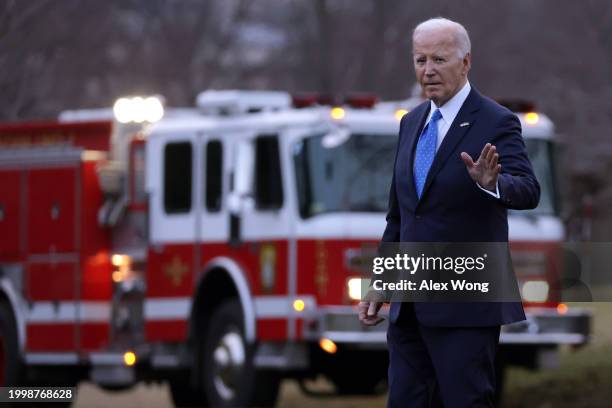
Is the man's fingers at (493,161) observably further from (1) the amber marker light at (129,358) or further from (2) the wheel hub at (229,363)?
(1) the amber marker light at (129,358)

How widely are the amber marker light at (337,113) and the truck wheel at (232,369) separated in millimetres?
1731

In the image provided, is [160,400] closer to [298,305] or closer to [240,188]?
[240,188]

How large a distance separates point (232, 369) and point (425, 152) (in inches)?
325

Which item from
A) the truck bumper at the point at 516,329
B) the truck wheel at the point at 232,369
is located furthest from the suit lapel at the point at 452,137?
the truck wheel at the point at 232,369

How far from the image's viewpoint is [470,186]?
6.36m

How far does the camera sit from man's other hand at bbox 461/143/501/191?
19.7 ft

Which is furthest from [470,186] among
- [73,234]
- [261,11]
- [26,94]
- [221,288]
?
[261,11]

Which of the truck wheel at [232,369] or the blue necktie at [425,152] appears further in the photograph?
the truck wheel at [232,369]

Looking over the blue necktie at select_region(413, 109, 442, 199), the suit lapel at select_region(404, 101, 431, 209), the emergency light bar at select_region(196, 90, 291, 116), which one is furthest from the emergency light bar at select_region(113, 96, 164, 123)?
the blue necktie at select_region(413, 109, 442, 199)

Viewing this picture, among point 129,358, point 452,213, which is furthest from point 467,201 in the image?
point 129,358

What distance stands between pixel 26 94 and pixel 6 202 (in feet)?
7.52

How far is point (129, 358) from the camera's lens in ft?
50.9

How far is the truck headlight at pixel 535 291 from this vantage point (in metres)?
14.5

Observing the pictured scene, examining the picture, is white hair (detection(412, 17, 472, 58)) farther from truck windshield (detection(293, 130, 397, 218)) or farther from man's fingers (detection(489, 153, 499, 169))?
truck windshield (detection(293, 130, 397, 218))
